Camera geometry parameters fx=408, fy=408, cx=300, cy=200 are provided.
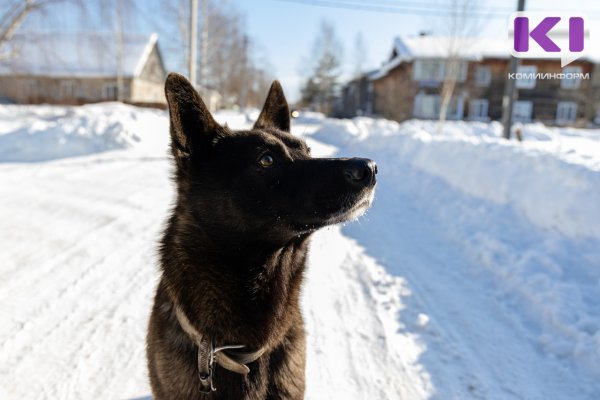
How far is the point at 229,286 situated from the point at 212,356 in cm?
30

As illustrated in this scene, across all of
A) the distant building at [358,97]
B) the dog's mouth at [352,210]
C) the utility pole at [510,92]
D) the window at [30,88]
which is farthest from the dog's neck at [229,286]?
the distant building at [358,97]

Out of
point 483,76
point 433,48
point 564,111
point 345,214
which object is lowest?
point 345,214

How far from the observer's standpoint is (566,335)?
3.00 meters

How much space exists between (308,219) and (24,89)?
135ft

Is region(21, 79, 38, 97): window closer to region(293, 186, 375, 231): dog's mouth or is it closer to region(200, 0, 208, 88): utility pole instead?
region(200, 0, 208, 88): utility pole

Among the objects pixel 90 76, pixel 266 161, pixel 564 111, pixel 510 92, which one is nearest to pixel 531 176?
pixel 266 161

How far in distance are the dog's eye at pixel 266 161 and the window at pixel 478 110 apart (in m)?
39.5

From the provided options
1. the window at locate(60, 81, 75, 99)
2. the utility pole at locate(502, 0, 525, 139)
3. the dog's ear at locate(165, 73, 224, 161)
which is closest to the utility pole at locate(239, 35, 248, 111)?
the window at locate(60, 81, 75, 99)

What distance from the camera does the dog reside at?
5.96 ft

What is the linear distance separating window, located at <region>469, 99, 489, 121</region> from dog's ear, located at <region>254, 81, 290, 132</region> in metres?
38.9

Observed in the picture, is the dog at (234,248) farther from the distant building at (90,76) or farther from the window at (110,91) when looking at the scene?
the window at (110,91)

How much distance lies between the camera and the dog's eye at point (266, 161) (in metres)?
1.96

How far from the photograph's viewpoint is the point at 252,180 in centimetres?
193

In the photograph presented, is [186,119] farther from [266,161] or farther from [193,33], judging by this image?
[193,33]
